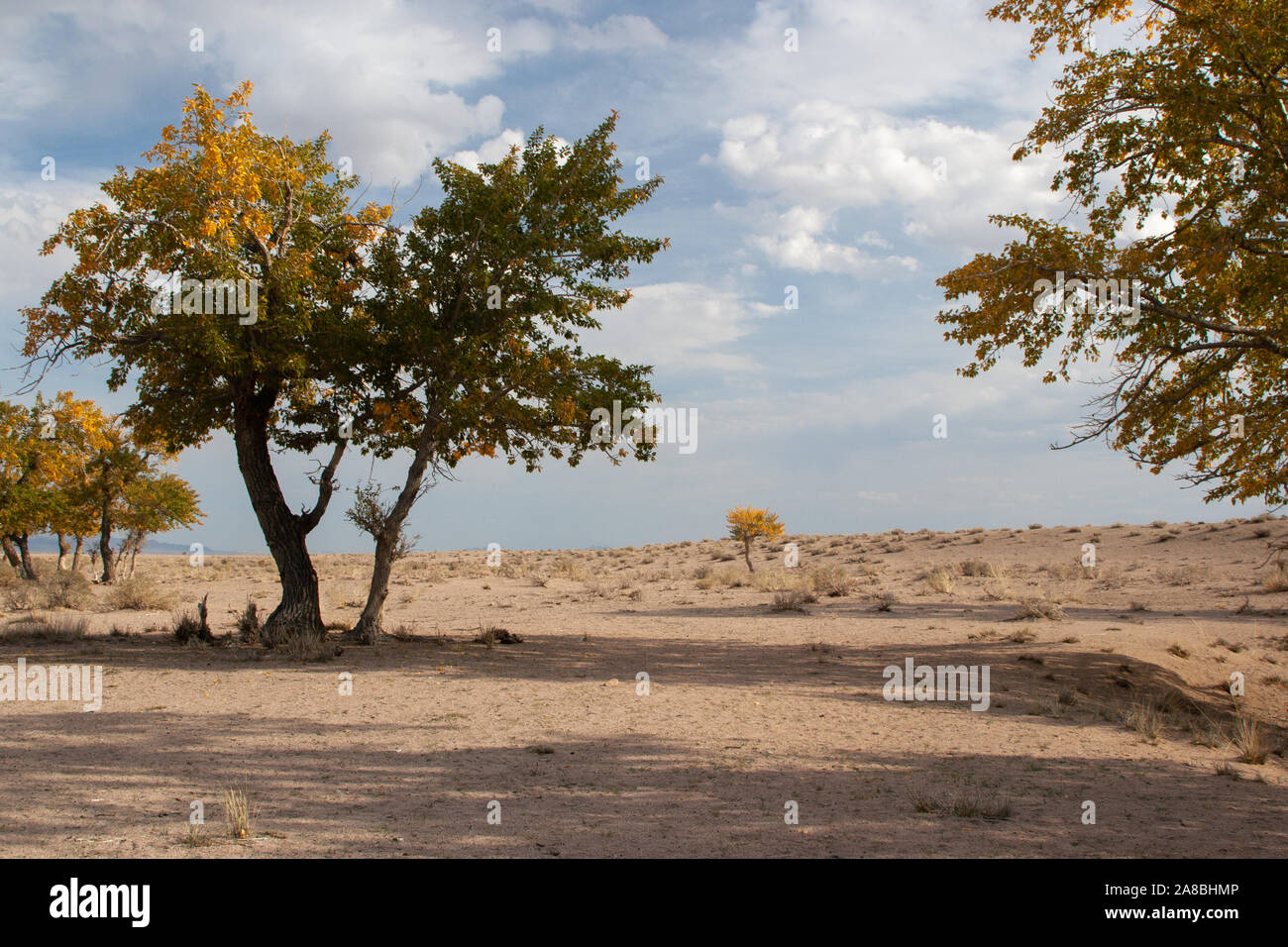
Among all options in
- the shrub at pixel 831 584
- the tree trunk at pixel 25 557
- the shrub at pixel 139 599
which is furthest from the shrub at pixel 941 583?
the tree trunk at pixel 25 557

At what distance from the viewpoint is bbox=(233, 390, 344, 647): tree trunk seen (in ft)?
50.2

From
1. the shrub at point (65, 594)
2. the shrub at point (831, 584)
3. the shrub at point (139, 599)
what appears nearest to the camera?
the shrub at point (65, 594)

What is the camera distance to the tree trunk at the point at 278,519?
50.2 ft

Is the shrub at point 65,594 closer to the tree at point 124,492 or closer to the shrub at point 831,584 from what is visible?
the tree at point 124,492

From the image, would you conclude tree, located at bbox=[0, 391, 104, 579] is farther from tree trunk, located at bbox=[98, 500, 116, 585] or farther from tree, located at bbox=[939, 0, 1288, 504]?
tree, located at bbox=[939, 0, 1288, 504]

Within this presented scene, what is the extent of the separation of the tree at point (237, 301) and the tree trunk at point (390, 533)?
94 cm

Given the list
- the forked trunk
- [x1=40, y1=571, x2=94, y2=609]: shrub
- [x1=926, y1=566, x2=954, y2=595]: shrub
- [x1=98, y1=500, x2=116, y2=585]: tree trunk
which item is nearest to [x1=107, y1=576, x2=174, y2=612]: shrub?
[x1=40, y1=571, x2=94, y2=609]: shrub

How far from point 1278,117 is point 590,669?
12222mm

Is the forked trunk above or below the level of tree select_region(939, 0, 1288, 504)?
below

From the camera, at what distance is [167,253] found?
44.0 ft

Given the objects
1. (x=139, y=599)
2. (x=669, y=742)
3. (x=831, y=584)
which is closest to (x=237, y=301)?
(x=669, y=742)

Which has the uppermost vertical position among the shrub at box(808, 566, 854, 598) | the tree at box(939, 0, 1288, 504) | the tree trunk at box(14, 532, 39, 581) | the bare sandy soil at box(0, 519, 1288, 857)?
the tree at box(939, 0, 1288, 504)

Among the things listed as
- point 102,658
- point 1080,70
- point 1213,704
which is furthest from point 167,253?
point 1213,704

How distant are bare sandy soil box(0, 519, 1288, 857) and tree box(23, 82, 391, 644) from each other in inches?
147
